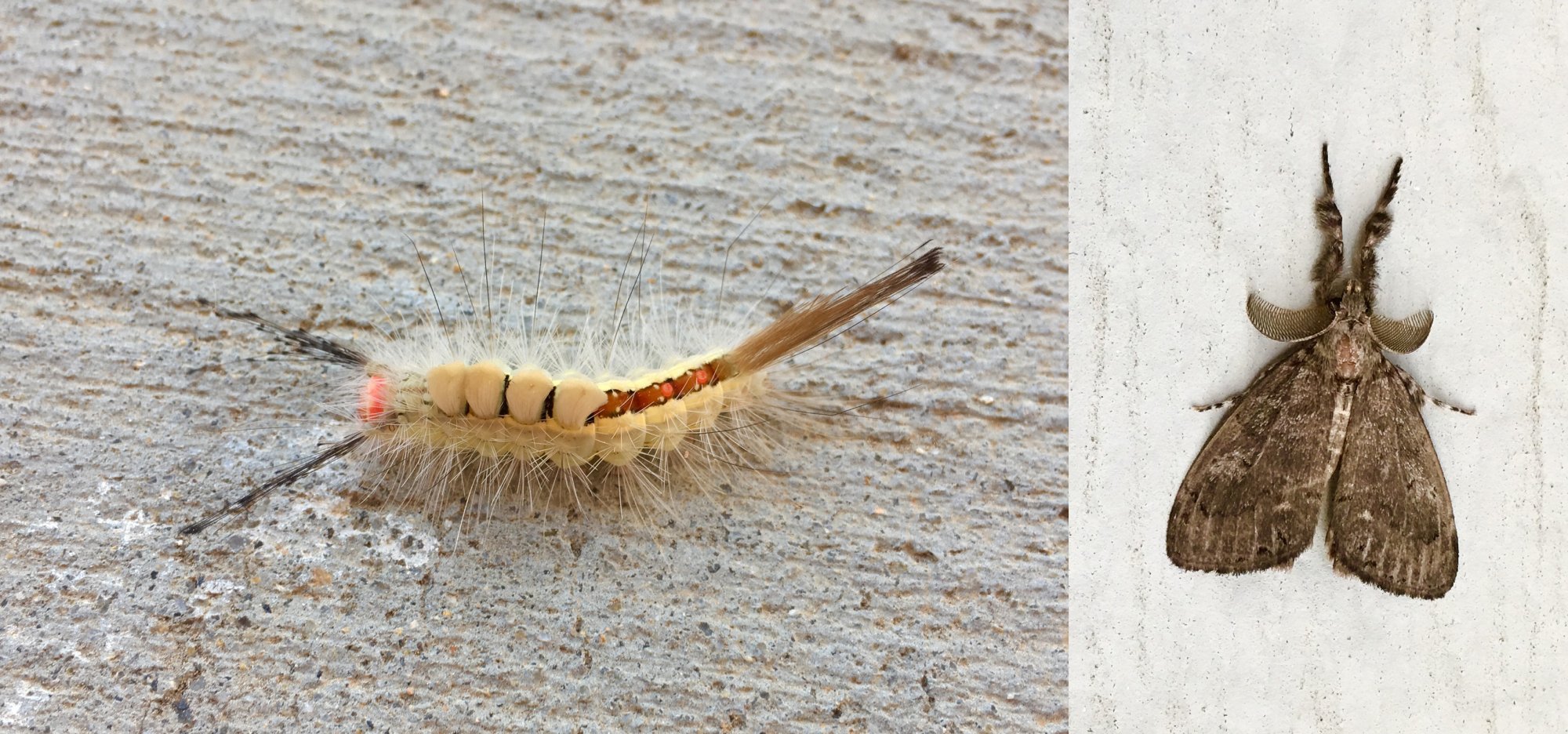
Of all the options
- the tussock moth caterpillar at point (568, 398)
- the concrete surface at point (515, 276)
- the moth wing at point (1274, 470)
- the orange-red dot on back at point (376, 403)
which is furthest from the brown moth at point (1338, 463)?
the orange-red dot on back at point (376, 403)

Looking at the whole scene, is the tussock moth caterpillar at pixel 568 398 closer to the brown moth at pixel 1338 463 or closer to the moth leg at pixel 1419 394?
the brown moth at pixel 1338 463

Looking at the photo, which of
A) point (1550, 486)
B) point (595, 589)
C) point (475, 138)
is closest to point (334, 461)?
point (595, 589)

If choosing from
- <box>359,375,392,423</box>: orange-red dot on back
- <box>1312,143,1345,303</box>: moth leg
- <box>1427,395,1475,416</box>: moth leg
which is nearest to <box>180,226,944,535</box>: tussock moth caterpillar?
<box>359,375,392,423</box>: orange-red dot on back

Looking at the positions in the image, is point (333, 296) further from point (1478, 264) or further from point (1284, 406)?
point (1478, 264)

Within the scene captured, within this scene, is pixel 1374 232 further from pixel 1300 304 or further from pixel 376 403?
pixel 376 403

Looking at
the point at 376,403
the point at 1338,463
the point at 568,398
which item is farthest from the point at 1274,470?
the point at 376,403

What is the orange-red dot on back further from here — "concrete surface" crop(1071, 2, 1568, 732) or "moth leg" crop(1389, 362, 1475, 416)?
"moth leg" crop(1389, 362, 1475, 416)
